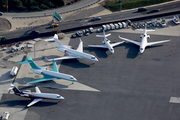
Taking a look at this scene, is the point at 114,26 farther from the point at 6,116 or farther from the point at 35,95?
the point at 6,116

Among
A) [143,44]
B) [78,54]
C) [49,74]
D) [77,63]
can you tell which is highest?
[143,44]

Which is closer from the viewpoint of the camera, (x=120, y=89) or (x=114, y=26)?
(x=120, y=89)

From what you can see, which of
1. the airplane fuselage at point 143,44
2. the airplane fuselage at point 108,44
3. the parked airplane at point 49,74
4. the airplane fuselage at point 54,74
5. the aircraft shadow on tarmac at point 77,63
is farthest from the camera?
the airplane fuselage at point 108,44

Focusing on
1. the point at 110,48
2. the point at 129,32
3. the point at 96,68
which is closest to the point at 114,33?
the point at 129,32


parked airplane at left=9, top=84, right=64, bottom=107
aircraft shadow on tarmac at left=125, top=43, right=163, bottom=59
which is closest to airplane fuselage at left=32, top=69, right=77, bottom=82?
parked airplane at left=9, top=84, right=64, bottom=107

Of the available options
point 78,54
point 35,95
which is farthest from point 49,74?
point 78,54

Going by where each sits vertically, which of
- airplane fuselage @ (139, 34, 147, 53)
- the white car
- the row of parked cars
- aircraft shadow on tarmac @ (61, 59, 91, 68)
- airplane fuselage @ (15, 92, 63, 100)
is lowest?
the white car

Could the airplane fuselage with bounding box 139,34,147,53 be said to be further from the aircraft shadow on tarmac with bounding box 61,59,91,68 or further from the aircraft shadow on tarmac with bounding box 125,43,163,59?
the aircraft shadow on tarmac with bounding box 61,59,91,68

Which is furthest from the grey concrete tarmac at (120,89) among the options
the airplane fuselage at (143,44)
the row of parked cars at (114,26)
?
the row of parked cars at (114,26)

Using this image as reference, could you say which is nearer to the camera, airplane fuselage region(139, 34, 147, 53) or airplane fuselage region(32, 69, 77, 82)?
airplane fuselage region(32, 69, 77, 82)

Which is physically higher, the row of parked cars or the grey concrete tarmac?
the row of parked cars

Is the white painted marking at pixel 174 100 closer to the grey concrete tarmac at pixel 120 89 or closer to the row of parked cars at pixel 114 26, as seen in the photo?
the grey concrete tarmac at pixel 120 89
